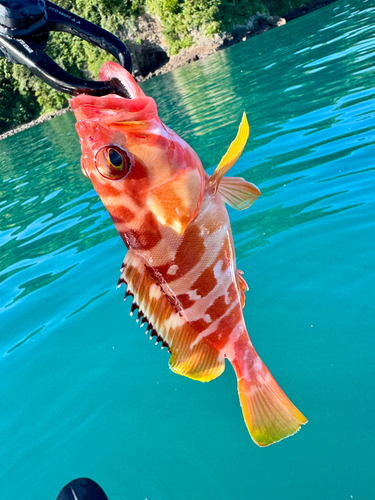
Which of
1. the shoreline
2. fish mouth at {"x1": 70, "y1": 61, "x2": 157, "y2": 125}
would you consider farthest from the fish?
the shoreline

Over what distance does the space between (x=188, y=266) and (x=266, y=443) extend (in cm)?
100

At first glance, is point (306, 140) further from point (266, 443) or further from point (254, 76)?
point (254, 76)

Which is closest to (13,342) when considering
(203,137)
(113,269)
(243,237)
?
(113,269)

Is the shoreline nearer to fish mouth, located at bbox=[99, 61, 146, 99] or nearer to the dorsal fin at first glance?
fish mouth, located at bbox=[99, 61, 146, 99]

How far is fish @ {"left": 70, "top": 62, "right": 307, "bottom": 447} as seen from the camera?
189 centimetres

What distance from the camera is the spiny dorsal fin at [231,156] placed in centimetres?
209

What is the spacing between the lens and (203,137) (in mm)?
11062

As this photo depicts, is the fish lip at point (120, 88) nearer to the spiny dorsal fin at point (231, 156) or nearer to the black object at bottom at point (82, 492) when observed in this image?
the spiny dorsal fin at point (231, 156)

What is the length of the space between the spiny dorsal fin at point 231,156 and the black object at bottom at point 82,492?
1.79 meters

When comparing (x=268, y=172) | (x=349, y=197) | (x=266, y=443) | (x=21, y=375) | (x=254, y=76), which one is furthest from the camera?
(x=254, y=76)

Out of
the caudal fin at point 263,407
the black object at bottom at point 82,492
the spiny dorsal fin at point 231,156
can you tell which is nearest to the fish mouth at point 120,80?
the spiny dorsal fin at point 231,156

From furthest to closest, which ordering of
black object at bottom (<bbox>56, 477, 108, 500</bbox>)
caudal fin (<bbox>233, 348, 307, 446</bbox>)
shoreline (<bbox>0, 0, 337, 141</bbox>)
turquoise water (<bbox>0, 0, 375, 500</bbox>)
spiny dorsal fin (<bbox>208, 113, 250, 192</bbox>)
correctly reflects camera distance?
1. shoreline (<bbox>0, 0, 337, 141</bbox>)
2. turquoise water (<bbox>0, 0, 375, 500</bbox>)
3. black object at bottom (<bbox>56, 477, 108, 500</bbox>)
4. caudal fin (<bbox>233, 348, 307, 446</bbox>)
5. spiny dorsal fin (<bbox>208, 113, 250, 192</bbox>)

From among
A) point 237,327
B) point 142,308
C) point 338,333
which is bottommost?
point 338,333

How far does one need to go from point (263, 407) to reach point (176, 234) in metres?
1.04
